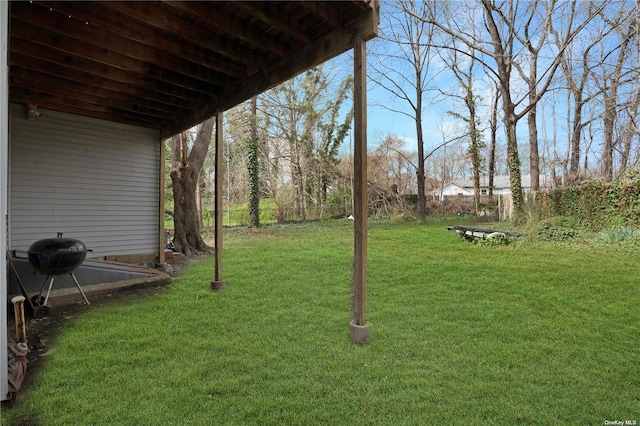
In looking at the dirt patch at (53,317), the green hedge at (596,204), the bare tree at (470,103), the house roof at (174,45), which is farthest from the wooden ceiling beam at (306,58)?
the bare tree at (470,103)

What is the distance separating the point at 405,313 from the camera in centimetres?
336

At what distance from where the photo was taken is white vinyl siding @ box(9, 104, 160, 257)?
459cm

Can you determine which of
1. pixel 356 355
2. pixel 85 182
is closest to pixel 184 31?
pixel 356 355

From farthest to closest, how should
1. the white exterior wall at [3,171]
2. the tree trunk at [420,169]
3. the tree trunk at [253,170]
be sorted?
the tree trunk at [420,169], the tree trunk at [253,170], the white exterior wall at [3,171]

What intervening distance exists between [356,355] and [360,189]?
48.1 inches

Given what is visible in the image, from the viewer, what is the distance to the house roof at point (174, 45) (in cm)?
257

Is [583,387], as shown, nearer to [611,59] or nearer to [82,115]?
[82,115]

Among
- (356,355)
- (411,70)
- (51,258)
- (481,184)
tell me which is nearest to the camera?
(356,355)

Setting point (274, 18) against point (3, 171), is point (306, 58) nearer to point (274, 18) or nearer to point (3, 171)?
point (274, 18)

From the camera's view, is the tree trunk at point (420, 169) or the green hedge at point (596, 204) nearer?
the green hedge at point (596, 204)

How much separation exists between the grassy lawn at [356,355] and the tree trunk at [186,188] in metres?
2.69

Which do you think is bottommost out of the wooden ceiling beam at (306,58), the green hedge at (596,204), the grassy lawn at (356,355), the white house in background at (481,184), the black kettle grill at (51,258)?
the grassy lawn at (356,355)

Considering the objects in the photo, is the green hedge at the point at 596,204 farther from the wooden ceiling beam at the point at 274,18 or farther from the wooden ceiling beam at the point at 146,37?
the wooden ceiling beam at the point at 146,37

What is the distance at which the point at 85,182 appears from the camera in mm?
5129
